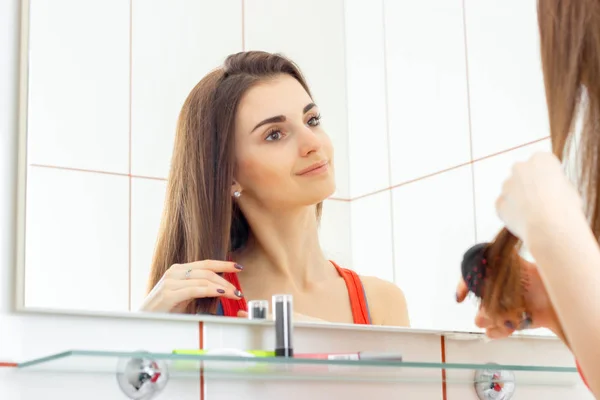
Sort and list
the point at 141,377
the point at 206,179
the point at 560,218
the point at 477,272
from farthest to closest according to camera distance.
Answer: the point at 477,272 → the point at 206,179 → the point at 141,377 → the point at 560,218

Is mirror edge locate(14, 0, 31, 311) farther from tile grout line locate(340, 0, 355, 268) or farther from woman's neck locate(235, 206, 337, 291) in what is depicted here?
tile grout line locate(340, 0, 355, 268)

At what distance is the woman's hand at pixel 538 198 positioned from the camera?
72cm

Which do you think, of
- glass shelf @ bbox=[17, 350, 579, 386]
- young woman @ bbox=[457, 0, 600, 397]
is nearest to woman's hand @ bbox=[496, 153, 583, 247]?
young woman @ bbox=[457, 0, 600, 397]

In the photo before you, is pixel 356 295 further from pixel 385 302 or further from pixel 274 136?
pixel 274 136

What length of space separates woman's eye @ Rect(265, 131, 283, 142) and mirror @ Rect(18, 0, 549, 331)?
7cm

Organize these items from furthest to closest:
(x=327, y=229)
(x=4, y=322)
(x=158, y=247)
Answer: (x=327, y=229)
(x=158, y=247)
(x=4, y=322)

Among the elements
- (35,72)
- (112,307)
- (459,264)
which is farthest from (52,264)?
(459,264)

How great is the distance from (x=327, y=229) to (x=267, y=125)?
142 millimetres

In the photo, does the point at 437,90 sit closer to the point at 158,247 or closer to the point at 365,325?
the point at 365,325

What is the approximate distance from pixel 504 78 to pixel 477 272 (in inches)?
10.9

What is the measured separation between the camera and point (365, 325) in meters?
1.04

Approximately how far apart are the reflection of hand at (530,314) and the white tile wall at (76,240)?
435 mm

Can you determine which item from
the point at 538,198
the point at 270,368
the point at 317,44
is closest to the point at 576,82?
the point at 538,198

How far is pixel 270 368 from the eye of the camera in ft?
2.93
